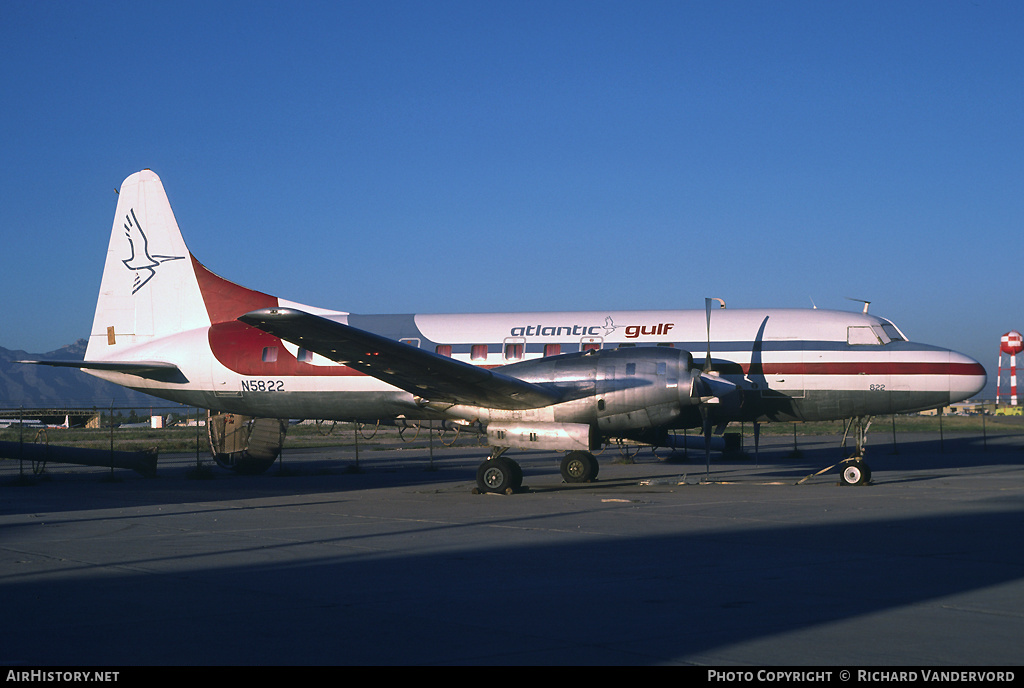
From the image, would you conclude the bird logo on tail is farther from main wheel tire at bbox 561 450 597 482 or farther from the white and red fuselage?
main wheel tire at bbox 561 450 597 482

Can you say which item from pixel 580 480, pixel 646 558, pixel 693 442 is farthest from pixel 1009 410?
pixel 646 558

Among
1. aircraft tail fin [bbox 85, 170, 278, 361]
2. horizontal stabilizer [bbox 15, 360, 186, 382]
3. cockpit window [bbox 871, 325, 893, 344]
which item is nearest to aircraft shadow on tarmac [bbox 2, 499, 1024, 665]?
cockpit window [bbox 871, 325, 893, 344]

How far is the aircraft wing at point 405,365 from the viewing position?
1466cm

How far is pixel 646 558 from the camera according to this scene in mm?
9781

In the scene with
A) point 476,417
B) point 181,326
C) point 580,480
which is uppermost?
point 181,326

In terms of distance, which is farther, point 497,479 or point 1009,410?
point 1009,410

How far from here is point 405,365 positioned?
16.4 metres

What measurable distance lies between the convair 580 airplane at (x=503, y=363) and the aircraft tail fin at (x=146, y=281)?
0.04 m

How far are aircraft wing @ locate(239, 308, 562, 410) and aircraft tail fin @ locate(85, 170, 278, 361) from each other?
21.4ft

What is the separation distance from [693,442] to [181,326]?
16677 mm

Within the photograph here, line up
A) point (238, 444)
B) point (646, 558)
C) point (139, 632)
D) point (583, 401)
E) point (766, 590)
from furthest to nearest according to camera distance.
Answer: point (238, 444) → point (583, 401) → point (646, 558) → point (766, 590) → point (139, 632)

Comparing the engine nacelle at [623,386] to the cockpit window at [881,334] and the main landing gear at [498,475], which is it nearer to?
the main landing gear at [498,475]

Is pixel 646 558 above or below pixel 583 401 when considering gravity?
below
